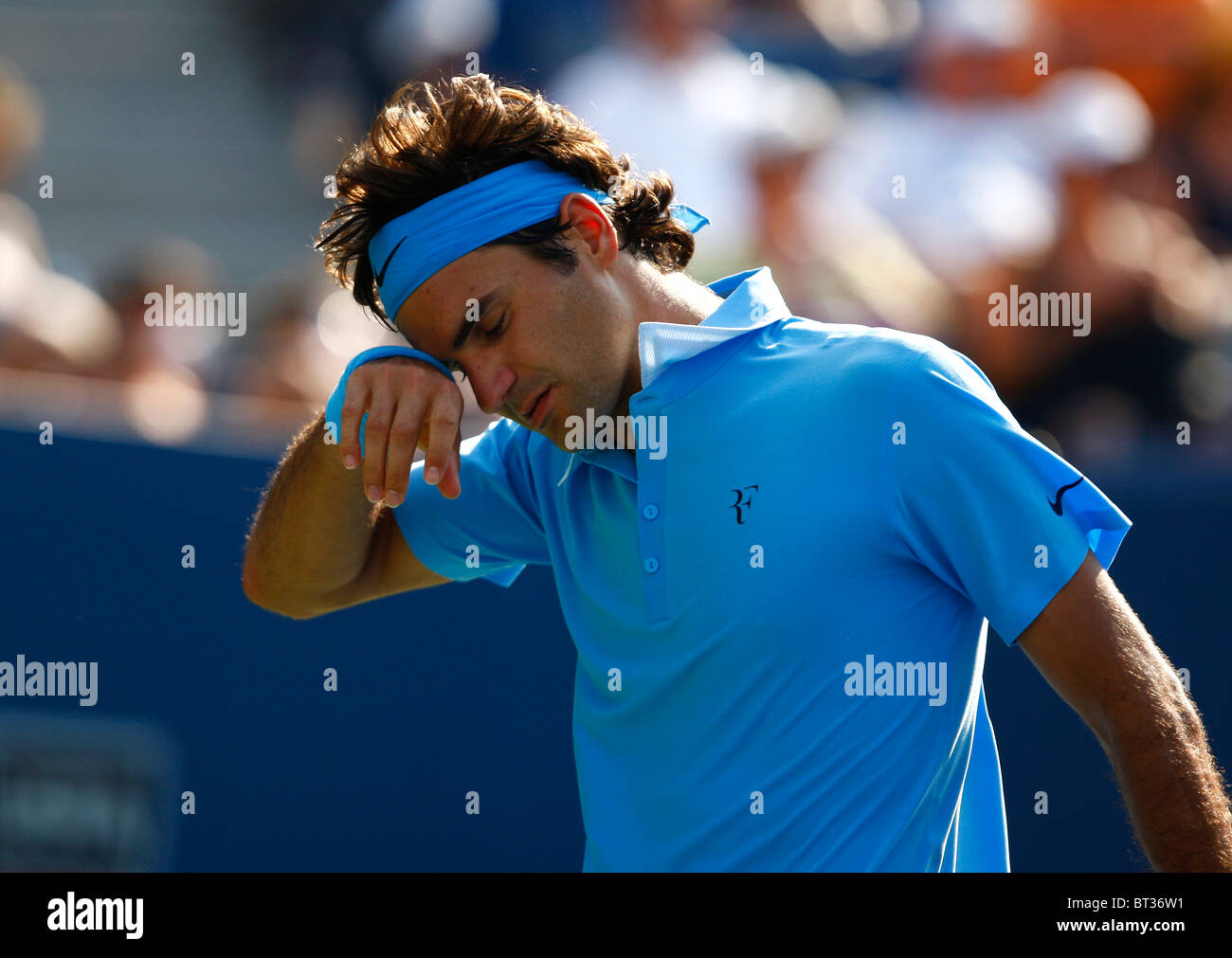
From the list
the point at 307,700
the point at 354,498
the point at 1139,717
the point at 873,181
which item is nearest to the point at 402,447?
the point at 354,498

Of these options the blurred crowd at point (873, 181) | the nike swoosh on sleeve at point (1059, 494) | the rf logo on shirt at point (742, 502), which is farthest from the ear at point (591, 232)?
the blurred crowd at point (873, 181)

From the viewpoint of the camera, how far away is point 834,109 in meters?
4.73

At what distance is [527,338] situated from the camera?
1895 mm

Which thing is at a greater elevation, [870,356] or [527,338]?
[527,338]

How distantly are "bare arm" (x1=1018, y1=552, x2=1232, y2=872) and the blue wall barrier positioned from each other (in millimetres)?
1771

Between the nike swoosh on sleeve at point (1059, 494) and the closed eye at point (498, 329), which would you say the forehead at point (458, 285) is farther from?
the nike swoosh on sleeve at point (1059, 494)

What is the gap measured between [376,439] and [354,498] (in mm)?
266

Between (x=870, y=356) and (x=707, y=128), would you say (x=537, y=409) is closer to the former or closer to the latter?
(x=870, y=356)

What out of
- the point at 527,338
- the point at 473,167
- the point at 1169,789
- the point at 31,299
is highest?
the point at 31,299

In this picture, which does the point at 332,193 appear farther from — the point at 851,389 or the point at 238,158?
the point at 238,158

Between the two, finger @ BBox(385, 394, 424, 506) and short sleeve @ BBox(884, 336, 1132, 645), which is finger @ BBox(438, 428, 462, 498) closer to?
finger @ BBox(385, 394, 424, 506)
